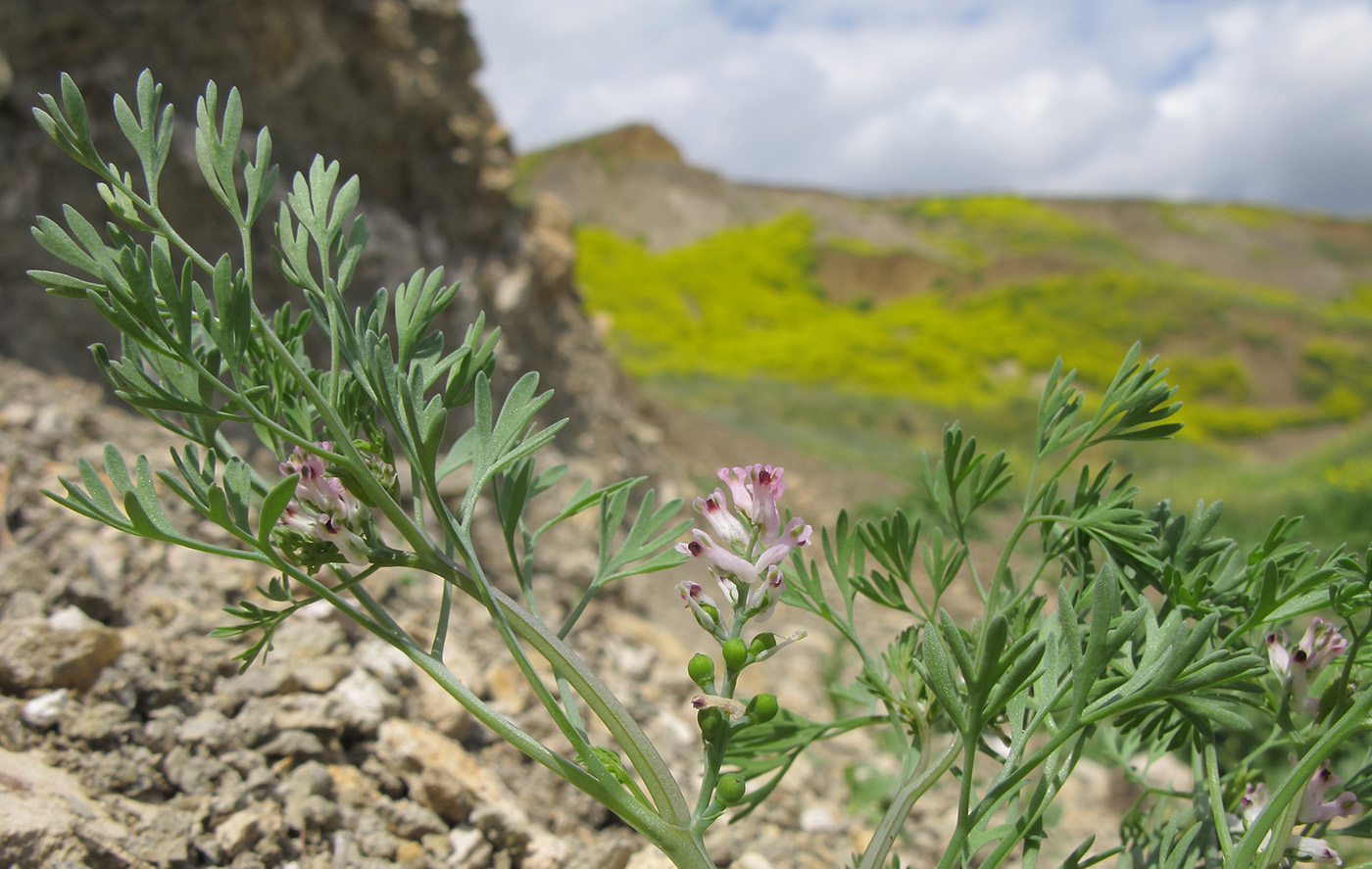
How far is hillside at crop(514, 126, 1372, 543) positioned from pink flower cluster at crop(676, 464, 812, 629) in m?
12.0

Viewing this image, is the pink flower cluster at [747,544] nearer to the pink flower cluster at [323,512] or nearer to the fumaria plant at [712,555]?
the fumaria plant at [712,555]

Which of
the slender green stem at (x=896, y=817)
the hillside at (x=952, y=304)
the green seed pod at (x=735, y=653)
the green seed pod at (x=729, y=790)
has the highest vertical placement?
the hillside at (x=952, y=304)

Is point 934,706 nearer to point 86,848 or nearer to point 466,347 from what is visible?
point 466,347

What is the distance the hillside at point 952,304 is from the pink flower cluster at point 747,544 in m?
12.0

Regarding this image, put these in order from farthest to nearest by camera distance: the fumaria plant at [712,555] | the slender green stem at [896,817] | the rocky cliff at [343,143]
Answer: the rocky cliff at [343,143]
the slender green stem at [896,817]
the fumaria plant at [712,555]

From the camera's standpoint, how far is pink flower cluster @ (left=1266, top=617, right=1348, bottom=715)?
1177mm

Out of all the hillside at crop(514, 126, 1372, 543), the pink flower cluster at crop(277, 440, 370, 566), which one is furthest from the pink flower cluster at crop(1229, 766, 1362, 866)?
the hillside at crop(514, 126, 1372, 543)

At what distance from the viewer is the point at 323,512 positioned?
1.05 m

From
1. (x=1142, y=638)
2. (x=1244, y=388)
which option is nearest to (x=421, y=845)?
(x=1142, y=638)

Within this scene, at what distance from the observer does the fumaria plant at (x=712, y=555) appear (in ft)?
3.15

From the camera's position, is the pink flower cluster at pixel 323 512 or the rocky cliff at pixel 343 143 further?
the rocky cliff at pixel 343 143

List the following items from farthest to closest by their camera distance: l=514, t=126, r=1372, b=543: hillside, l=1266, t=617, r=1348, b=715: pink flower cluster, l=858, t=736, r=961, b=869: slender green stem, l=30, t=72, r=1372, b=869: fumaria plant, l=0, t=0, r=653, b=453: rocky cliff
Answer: l=514, t=126, r=1372, b=543: hillside, l=0, t=0, r=653, b=453: rocky cliff, l=1266, t=617, r=1348, b=715: pink flower cluster, l=858, t=736, r=961, b=869: slender green stem, l=30, t=72, r=1372, b=869: fumaria plant

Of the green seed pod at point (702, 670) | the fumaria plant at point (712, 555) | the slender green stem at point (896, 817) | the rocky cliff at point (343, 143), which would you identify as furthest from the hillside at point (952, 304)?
the green seed pod at point (702, 670)

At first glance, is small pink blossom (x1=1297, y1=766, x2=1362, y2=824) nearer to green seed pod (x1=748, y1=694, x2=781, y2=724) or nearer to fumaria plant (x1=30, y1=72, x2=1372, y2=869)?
fumaria plant (x1=30, y1=72, x2=1372, y2=869)
